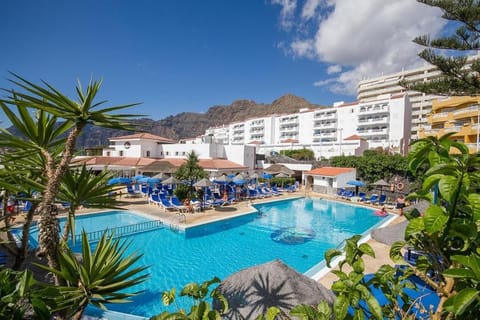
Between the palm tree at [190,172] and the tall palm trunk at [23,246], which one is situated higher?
the tall palm trunk at [23,246]

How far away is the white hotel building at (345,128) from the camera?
46.6 metres

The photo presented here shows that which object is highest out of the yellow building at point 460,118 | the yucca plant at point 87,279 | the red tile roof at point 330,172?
the yellow building at point 460,118

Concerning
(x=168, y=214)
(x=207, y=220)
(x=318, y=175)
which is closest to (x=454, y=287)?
(x=207, y=220)

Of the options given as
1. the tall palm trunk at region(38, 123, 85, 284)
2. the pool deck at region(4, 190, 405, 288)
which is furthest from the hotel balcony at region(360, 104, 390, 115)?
the tall palm trunk at region(38, 123, 85, 284)

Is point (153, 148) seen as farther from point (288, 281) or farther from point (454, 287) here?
point (454, 287)

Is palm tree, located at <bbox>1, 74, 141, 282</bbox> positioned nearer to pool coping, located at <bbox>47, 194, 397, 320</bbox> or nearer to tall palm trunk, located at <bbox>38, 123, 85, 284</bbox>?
tall palm trunk, located at <bbox>38, 123, 85, 284</bbox>

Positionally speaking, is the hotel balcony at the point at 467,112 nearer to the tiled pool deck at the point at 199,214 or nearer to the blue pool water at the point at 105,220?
the tiled pool deck at the point at 199,214

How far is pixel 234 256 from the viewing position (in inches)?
429

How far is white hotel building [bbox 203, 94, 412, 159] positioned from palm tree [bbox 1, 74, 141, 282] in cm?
3882

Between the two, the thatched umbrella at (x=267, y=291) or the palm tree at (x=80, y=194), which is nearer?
the palm tree at (x=80, y=194)

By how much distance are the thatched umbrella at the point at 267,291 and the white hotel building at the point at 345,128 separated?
1429 inches

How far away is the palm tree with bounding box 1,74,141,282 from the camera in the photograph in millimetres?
1654

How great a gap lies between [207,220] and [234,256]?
14.3 ft

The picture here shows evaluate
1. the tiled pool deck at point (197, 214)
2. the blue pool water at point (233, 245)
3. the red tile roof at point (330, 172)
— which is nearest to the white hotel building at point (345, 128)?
the red tile roof at point (330, 172)
